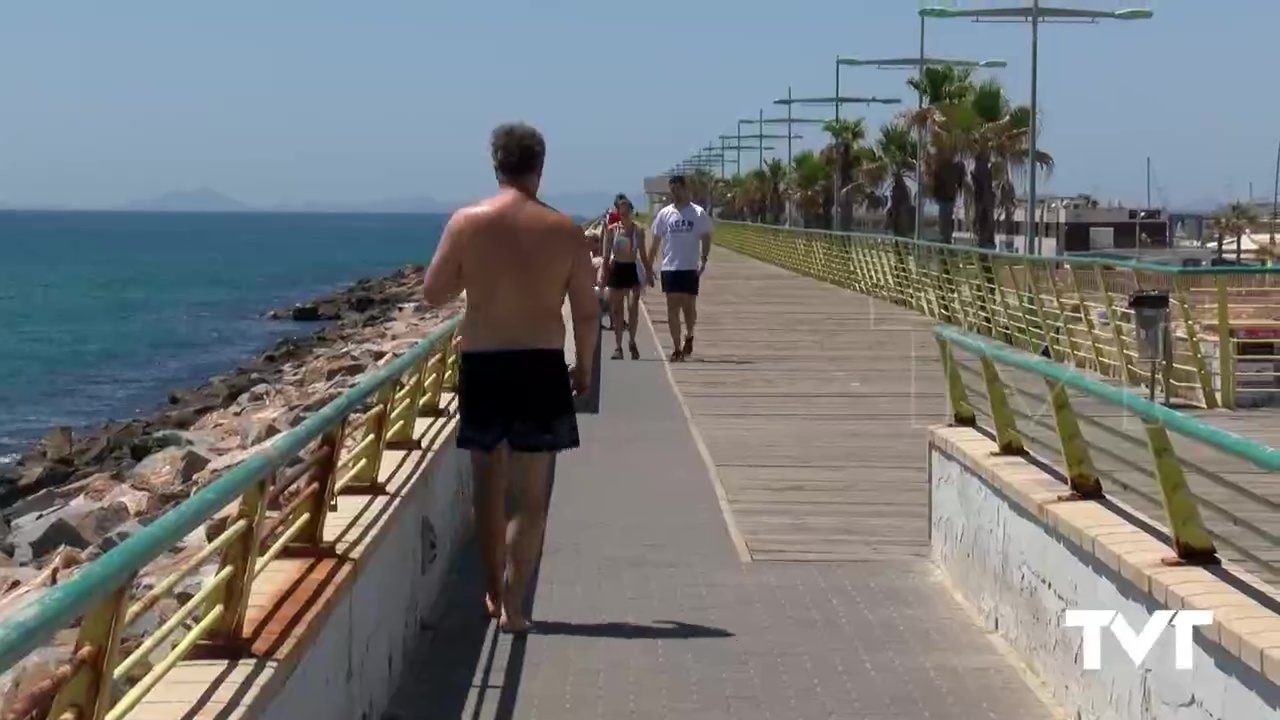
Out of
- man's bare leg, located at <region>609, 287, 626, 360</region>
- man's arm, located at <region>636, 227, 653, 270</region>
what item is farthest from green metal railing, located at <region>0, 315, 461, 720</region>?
man's bare leg, located at <region>609, 287, 626, 360</region>

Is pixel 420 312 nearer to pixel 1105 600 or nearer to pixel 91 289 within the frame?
pixel 1105 600

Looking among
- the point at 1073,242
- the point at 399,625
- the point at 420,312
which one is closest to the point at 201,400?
the point at 420,312

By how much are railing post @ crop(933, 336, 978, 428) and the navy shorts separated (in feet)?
28.7

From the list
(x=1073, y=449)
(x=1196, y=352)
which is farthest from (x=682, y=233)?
(x=1073, y=449)

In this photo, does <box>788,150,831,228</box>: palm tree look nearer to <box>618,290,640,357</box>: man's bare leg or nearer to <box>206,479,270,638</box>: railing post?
<box>618,290,640,357</box>: man's bare leg

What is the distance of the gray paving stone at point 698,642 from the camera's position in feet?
21.0

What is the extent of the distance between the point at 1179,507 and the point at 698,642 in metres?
2.41

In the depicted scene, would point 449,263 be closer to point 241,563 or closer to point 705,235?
point 241,563

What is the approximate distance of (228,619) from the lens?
4875mm

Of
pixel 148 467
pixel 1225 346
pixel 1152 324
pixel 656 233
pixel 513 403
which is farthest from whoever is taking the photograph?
pixel 148 467

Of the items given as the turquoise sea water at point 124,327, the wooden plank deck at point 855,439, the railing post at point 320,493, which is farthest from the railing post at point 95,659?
the turquoise sea water at point 124,327

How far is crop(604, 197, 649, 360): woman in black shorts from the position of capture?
18156mm

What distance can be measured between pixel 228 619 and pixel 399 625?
1943 millimetres

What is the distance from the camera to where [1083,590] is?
19.8ft
